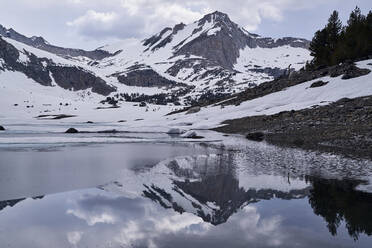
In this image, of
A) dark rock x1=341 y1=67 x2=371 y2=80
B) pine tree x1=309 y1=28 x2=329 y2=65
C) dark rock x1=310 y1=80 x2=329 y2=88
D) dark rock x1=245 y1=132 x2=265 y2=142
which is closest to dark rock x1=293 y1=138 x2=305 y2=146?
dark rock x1=245 y1=132 x2=265 y2=142

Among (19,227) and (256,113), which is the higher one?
(256,113)

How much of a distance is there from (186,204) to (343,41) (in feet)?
246

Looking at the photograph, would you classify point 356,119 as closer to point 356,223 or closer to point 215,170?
point 215,170

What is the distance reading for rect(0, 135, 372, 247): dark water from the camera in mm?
9141

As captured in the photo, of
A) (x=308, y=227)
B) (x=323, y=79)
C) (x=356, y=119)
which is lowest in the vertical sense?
(x=308, y=227)

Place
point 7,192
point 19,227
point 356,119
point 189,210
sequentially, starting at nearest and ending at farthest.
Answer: point 19,227 < point 189,210 < point 7,192 < point 356,119

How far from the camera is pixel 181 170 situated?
777 inches

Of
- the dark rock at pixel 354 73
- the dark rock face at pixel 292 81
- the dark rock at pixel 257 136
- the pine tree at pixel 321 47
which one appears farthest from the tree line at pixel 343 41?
the dark rock at pixel 257 136

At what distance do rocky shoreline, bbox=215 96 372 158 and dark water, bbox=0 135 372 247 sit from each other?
6.33m

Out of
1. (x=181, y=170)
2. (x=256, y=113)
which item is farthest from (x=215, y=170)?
(x=256, y=113)

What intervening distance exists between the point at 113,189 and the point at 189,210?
4.30m

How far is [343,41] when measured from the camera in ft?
250

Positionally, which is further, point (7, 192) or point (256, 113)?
point (256, 113)

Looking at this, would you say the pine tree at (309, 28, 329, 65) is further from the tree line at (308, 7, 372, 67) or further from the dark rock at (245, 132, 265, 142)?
the dark rock at (245, 132, 265, 142)
